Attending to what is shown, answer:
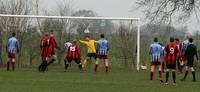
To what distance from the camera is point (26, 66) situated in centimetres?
3438

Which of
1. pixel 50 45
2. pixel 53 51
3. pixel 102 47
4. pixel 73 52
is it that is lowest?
pixel 73 52

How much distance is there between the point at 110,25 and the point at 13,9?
27.4 ft

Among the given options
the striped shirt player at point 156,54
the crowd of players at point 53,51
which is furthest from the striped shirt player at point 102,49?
the striped shirt player at point 156,54

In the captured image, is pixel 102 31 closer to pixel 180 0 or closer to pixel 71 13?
pixel 180 0

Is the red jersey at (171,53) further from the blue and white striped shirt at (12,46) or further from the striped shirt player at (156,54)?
the blue and white striped shirt at (12,46)

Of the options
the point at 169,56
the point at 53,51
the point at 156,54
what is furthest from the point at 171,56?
the point at 53,51

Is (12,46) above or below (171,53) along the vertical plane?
above

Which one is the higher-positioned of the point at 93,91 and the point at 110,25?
the point at 110,25

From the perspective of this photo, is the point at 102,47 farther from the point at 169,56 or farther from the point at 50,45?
the point at 169,56

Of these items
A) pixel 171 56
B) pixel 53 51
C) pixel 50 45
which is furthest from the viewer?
pixel 53 51

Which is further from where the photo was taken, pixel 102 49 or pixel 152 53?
pixel 102 49

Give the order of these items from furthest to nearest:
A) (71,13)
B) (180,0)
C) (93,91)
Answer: (71,13), (180,0), (93,91)

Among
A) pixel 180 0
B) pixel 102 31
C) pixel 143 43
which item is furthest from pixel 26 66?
pixel 180 0

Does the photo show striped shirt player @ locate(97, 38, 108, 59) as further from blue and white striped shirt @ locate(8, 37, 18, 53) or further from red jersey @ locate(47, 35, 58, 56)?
blue and white striped shirt @ locate(8, 37, 18, 53)
